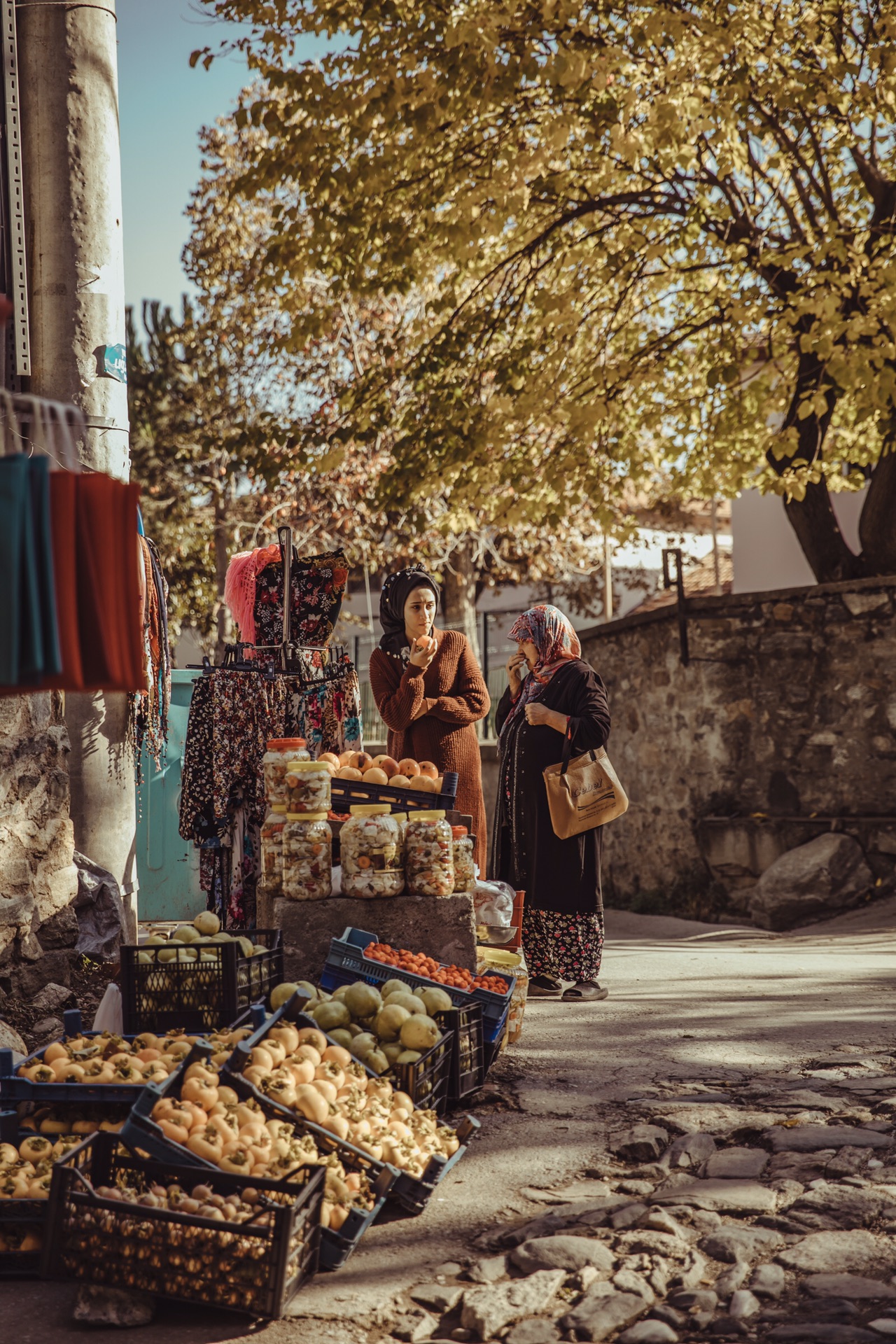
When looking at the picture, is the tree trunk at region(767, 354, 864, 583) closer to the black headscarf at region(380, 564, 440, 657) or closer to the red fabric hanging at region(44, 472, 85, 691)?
the black headscarf at region(380, 564, 440, 657)

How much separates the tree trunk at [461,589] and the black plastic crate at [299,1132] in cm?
1604

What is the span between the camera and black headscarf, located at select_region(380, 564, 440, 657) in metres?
5.82

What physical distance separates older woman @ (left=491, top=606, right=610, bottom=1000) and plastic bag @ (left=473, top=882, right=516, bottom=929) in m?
0.61

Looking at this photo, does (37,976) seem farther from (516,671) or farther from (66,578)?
(66,578)

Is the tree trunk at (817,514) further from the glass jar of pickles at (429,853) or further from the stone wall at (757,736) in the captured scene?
the glass jar of pickles at (429,853)

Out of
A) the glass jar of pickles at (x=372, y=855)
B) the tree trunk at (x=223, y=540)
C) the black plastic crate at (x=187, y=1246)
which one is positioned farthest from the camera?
the tree trunk at (x=223, y=540)

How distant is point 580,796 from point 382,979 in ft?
6.15

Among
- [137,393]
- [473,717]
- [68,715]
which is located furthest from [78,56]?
[137,393]

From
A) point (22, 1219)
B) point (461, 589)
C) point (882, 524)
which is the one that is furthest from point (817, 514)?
point (22, 1219)

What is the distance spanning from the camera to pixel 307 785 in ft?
15.0

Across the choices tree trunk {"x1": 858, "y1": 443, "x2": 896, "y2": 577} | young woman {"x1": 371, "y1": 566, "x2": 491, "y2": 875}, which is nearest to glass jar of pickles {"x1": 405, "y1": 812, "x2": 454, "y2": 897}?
young woman {"x1": 371, "y1": 566, "x2": 491, "y2": 875}

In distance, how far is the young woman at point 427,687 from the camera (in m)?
5.78

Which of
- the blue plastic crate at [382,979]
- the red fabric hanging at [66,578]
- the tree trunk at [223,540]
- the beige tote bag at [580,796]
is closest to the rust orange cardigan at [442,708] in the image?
the beige tote bag at [580,796]

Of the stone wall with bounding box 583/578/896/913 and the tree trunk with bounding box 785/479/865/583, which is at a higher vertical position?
the tree trunk with bounding box 785/479/865/583
